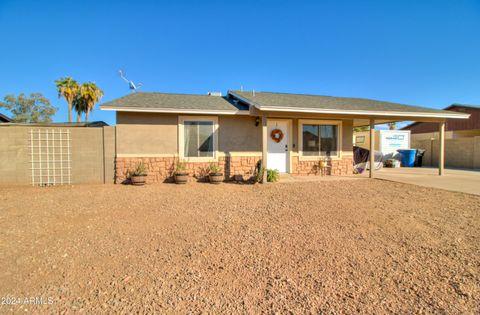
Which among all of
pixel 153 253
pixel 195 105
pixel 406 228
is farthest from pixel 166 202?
pixel 406 228

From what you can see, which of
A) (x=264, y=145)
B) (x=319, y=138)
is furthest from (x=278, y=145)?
(x=319, y=138)

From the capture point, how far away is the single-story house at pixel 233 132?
823 cm

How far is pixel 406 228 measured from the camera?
4.10 m

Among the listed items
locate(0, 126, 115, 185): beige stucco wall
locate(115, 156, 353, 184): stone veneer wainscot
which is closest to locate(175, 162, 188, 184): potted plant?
locate(115, 156, 353, 184): stone veneer wainscot

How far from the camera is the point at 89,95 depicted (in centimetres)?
2184

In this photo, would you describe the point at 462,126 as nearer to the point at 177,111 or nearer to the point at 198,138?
the point at 198,138

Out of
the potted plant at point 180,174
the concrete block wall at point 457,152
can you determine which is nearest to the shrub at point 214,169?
→ the potted plant at point 180,174

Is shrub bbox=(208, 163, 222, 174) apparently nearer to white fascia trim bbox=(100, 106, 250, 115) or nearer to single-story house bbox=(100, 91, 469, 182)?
single-story house bbox=(100, 91, 469, 182)

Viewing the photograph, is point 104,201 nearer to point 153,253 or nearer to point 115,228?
point 115,228

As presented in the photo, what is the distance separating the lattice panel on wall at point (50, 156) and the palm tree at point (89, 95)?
16.4 meters

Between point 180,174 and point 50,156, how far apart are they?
426cm

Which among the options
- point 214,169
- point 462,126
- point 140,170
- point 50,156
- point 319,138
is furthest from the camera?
point 462,126

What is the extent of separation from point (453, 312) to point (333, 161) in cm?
867

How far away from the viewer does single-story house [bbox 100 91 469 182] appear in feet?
27.0
